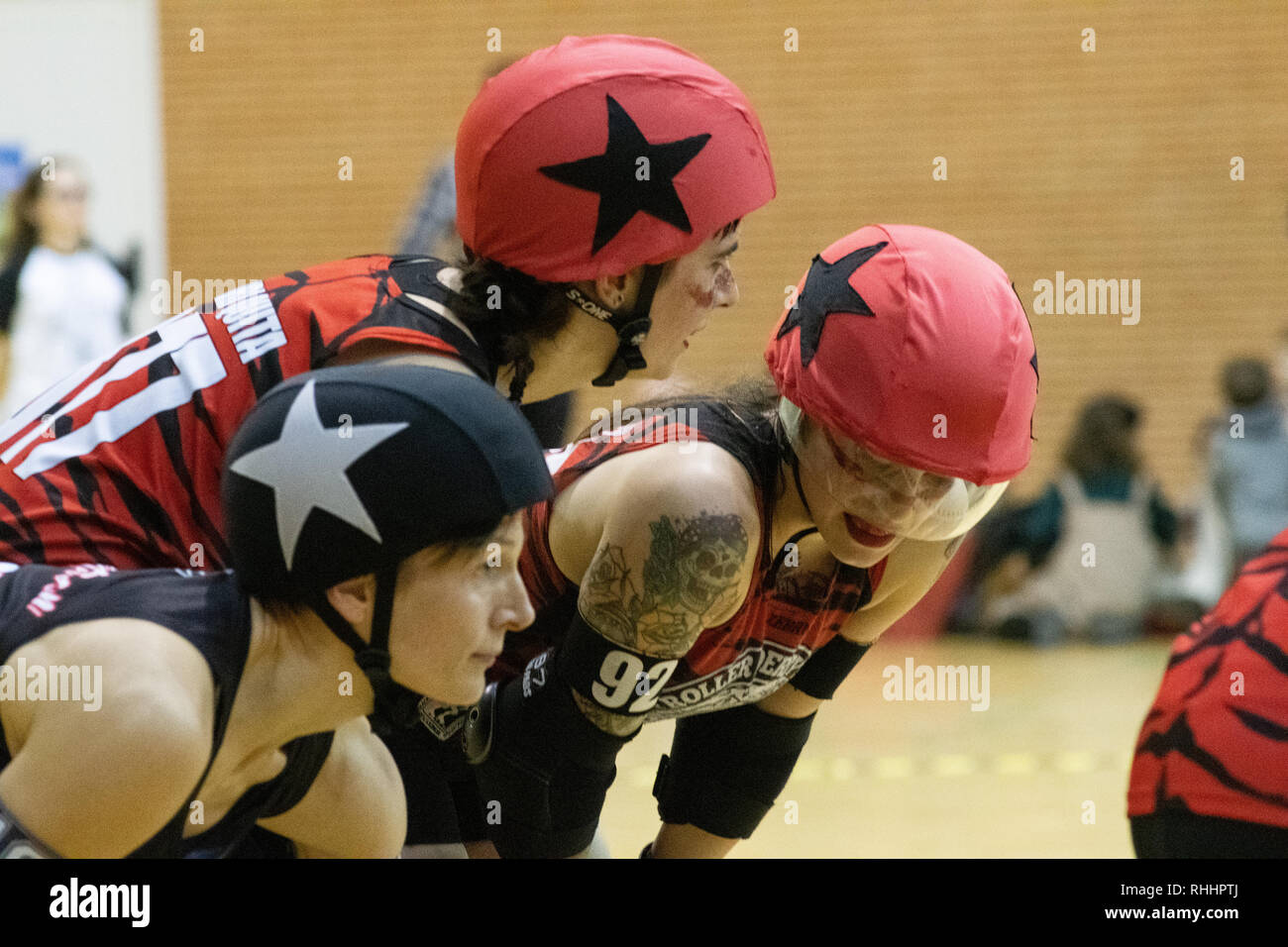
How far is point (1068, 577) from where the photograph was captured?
9.94 m

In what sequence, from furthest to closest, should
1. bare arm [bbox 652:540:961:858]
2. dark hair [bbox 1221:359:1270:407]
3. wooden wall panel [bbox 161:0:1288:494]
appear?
1. wooden wall panel [bbox 161:0:1288:494]
2. dark hair [bbox 1221:359:1270:407]
3. bare arm [bbox 652:540:961:858]

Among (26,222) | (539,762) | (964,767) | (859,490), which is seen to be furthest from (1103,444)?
(539,762)

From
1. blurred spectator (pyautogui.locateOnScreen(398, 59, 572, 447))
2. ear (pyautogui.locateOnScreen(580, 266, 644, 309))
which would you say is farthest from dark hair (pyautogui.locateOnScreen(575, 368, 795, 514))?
blurred spectator (pyautogui.locateOnScreen(398, 59, 572, 447))

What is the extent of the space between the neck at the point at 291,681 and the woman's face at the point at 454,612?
0.08 m

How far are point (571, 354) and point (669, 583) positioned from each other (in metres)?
0.48

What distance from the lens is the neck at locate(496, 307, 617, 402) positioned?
2.75m

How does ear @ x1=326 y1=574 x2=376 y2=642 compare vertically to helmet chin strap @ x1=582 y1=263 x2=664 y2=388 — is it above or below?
below

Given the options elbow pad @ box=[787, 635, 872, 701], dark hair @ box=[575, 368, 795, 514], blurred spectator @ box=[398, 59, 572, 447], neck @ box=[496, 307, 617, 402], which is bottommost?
elbow pad @ box=[787, 635, 872, 701]

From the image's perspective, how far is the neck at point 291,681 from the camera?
2096 millimetres

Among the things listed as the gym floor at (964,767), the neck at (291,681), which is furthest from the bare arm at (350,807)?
the gym floor at (964,767)

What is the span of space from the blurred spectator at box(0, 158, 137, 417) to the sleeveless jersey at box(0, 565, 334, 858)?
6022 mm

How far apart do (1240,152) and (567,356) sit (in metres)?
10.4

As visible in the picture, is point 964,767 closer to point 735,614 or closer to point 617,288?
point 735,614

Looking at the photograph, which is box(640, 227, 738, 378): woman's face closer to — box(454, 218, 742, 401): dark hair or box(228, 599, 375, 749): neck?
box(454, 218, 742, 401): dark hair
